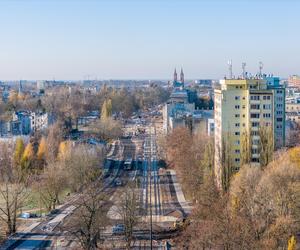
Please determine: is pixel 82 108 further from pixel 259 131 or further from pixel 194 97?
pixel 259 131

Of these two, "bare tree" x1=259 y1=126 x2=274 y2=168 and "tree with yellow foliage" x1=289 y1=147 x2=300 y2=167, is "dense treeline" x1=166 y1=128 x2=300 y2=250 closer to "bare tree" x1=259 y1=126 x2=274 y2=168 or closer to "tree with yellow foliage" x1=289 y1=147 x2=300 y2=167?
"tree with yellow foliage" x1=289 y1=147 x2=300 y2=167

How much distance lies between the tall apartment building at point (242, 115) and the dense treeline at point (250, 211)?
1075mm

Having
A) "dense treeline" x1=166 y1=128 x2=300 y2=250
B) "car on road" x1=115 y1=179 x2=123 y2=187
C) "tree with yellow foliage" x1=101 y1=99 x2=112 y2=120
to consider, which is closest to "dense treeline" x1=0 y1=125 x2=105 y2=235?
"car on road" x1=115 y1=179 x2=123 y2=187

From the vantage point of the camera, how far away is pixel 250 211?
1362 centimetres

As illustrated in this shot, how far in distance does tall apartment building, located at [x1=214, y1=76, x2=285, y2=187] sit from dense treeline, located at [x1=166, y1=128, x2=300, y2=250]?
107 cm

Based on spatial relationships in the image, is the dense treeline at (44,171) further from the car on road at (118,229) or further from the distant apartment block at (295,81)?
the distant apartment block at (295,81)

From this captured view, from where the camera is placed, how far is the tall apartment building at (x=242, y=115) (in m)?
20.3

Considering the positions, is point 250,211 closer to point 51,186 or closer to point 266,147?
point 266,147

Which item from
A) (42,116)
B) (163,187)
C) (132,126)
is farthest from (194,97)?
(163,187)

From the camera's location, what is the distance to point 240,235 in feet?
36.3

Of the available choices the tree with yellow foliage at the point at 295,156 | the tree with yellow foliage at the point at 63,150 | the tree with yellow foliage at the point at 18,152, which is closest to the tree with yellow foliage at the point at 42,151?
the tree with yellow foliage at the point at 63,150

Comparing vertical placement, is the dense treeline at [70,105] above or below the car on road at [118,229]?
above

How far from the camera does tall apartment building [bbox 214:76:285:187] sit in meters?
20.3

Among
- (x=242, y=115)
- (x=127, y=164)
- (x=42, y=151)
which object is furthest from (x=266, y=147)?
(x=42, y=151)
